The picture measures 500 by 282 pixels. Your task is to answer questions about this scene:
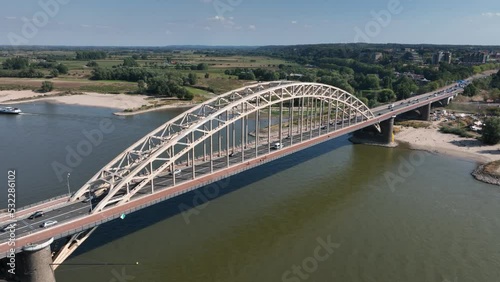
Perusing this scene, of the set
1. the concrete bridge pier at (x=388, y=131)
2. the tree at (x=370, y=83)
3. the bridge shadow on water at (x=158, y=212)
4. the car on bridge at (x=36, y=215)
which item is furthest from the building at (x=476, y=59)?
the car on bridge at (x=36, y=215)

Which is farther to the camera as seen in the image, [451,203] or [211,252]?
[451,203]

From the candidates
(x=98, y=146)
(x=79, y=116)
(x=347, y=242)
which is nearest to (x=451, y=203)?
(x=347, y=242)

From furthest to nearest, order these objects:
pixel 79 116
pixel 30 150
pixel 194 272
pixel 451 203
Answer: pixel 79 116 < pixel 30 150 < pixel 451 203 < pixel 194 272

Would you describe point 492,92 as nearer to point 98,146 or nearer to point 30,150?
point 98,146

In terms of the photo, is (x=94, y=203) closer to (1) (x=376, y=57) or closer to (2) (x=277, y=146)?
(2) (x=277, y=146)

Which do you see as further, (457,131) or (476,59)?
(476,59)

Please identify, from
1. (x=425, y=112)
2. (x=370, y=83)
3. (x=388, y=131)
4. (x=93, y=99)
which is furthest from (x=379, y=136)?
(x=93, y=99)
